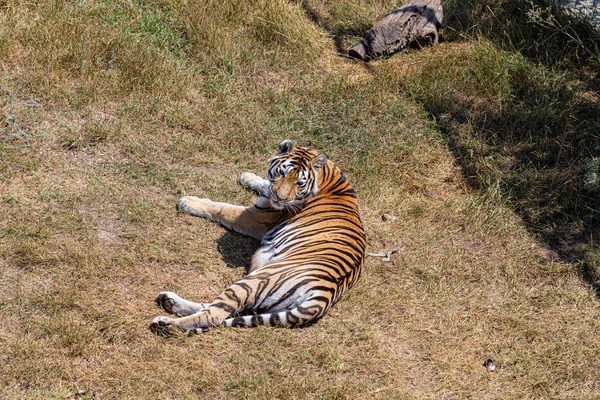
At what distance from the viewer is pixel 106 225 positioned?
17.3ft

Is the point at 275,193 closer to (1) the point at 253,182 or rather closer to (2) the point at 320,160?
(2) the point at 320,160

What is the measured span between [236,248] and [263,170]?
106 centimetres

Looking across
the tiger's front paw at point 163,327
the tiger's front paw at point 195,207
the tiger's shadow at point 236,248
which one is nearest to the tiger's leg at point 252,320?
the tiger's front paw at point 163,327

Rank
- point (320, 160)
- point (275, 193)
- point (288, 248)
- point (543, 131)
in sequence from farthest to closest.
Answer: point (543, 131) → point (320, 160) → point (275, 193) → point (288, 248)

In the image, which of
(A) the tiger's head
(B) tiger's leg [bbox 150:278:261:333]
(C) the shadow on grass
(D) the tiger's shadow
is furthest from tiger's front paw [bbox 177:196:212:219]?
(C) the shadow on grass

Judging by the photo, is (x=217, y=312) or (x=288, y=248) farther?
(x=288, y=248)

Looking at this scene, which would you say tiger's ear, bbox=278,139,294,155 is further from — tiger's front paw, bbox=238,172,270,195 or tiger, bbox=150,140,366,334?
tiger's front paw, bbox=238,172,270,195

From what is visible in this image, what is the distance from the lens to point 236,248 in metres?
5.30

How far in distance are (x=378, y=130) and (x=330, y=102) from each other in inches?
22.1

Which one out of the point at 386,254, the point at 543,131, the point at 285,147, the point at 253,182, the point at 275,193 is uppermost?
the point at 285,147

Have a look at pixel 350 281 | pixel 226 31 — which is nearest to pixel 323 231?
pixel 350 281

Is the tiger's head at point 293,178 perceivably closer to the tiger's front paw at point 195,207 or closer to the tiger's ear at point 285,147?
the tiger's ear at point 285,147

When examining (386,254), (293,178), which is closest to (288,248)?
(293,178)

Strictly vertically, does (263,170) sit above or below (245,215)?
below
